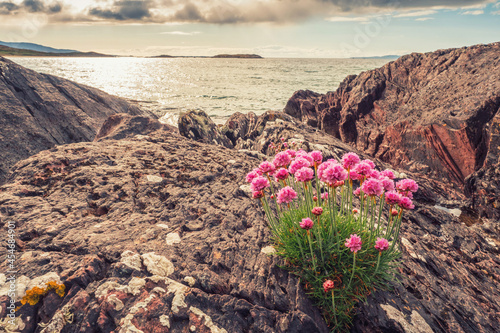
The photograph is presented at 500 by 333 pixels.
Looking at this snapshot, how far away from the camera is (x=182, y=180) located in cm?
548

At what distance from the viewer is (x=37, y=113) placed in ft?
33.3

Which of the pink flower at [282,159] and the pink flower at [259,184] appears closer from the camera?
the pink flower at [259,184]

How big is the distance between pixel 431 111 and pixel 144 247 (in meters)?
12.8

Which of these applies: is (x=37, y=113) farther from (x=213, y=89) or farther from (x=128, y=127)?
(x=213, y=89)

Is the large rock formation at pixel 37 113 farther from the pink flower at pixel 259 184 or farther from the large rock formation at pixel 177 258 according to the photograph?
the pink flower at pixel 259 184

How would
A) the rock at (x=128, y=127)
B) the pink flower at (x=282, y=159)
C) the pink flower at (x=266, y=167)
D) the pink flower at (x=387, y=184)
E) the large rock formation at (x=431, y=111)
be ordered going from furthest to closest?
the large rock formation at (x=431, y=111) < the rock at (x=128, y=127) < the pink flower at (x=282, y=159) < the pink flower at (x=266, y=167) < the pink flower at (x=387, y=184)

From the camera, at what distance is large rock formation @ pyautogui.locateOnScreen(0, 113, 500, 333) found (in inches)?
114

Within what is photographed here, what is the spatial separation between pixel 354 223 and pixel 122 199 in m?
4.04

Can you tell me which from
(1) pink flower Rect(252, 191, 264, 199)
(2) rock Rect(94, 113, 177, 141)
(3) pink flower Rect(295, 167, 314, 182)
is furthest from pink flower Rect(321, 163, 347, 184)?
(2) rock Rect(94, 113, 177, 141)

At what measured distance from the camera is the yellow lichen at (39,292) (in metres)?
2.78

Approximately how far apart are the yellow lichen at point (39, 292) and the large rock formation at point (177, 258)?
7cm

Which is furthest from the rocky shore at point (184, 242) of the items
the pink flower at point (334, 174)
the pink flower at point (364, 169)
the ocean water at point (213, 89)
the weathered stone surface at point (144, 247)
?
the ocean water at point (213, 89)

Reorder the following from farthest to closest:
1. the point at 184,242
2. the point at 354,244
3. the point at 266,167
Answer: the point at 184,242 < the point at 266,167 < the point at 354,244

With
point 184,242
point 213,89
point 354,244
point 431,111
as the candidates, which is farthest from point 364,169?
point 213,89
